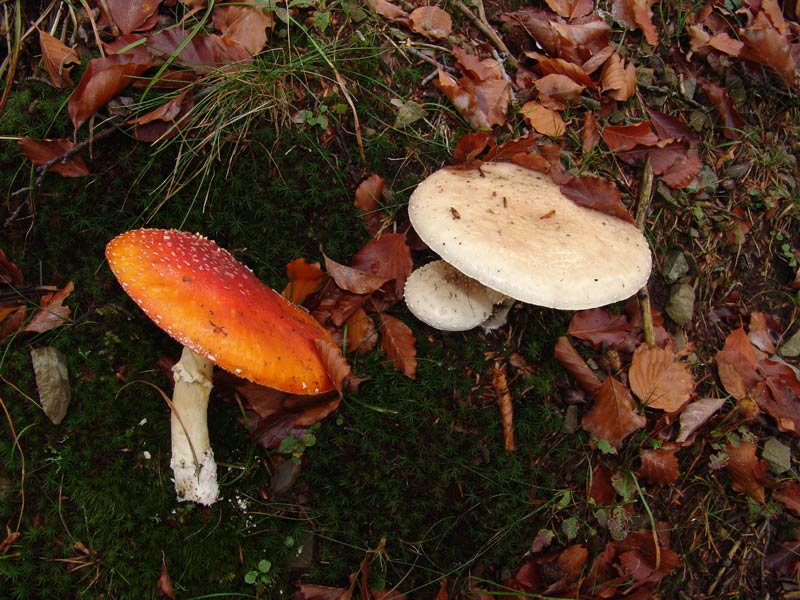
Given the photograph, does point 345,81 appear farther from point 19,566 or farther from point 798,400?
point 798,400

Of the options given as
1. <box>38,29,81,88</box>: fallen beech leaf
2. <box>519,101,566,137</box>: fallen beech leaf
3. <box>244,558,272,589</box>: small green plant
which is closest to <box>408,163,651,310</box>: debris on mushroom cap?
<box>519,101,566,137</box>: fallen beech leaf

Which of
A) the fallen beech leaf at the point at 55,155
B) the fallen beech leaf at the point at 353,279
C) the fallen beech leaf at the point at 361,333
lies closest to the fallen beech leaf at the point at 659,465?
the fallen beech leaf at the point at 361,333

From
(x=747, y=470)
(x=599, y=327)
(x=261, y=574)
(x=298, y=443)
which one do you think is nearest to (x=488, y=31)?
(x=599, y=327)

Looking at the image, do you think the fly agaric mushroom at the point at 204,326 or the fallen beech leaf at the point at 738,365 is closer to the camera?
the fly agaric mushroom at the point at 204,326

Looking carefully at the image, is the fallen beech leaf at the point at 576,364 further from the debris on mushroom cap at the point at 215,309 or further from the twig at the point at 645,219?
the debris on mushroom cap at the point at 215,309

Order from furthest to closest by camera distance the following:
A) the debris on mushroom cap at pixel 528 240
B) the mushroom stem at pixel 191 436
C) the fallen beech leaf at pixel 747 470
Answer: the fallen beech leaf at pixel 747 470 → the mushroom stem at pixel 191 436 → the debris on mushroom cap at pixel 528 240

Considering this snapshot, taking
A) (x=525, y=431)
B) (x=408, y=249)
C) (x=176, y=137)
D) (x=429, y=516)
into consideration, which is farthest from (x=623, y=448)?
(x=176, y=137)

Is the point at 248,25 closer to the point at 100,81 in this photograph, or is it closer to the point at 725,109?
the point at 100,81
